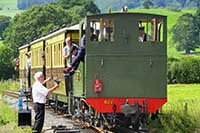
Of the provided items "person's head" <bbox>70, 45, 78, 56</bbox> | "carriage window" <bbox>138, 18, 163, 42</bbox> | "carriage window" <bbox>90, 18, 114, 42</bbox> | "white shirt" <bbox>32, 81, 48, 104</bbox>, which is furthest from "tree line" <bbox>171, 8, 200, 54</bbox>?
"white shirt" <bbox>32, 81, 48, 104</bbox>

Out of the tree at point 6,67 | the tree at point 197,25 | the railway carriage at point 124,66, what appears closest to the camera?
the railway carriage at point 124,66

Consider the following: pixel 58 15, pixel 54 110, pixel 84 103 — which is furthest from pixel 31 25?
pixel 84 103

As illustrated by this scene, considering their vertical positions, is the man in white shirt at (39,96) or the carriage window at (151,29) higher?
the carriage window at (151,29)

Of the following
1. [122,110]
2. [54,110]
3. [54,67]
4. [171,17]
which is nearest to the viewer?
[122,110]

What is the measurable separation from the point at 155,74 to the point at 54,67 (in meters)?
7.78

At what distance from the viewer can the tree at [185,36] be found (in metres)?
135

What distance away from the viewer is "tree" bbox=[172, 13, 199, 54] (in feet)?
443

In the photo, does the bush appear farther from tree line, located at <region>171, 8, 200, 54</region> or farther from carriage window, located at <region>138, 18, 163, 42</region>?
tree line, located at <region>171, 8, 200, 54</region>

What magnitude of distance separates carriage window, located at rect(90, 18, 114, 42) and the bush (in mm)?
38705

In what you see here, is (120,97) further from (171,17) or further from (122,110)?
(171,17)

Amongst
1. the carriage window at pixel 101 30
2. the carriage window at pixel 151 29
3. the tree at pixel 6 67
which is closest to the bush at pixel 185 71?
the tree at pixel 6 67

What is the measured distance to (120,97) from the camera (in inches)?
693

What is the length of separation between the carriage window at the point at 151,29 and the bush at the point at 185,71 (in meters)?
38.2

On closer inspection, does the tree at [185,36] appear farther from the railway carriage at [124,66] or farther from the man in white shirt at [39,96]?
the man in white shirt at [39,96]
